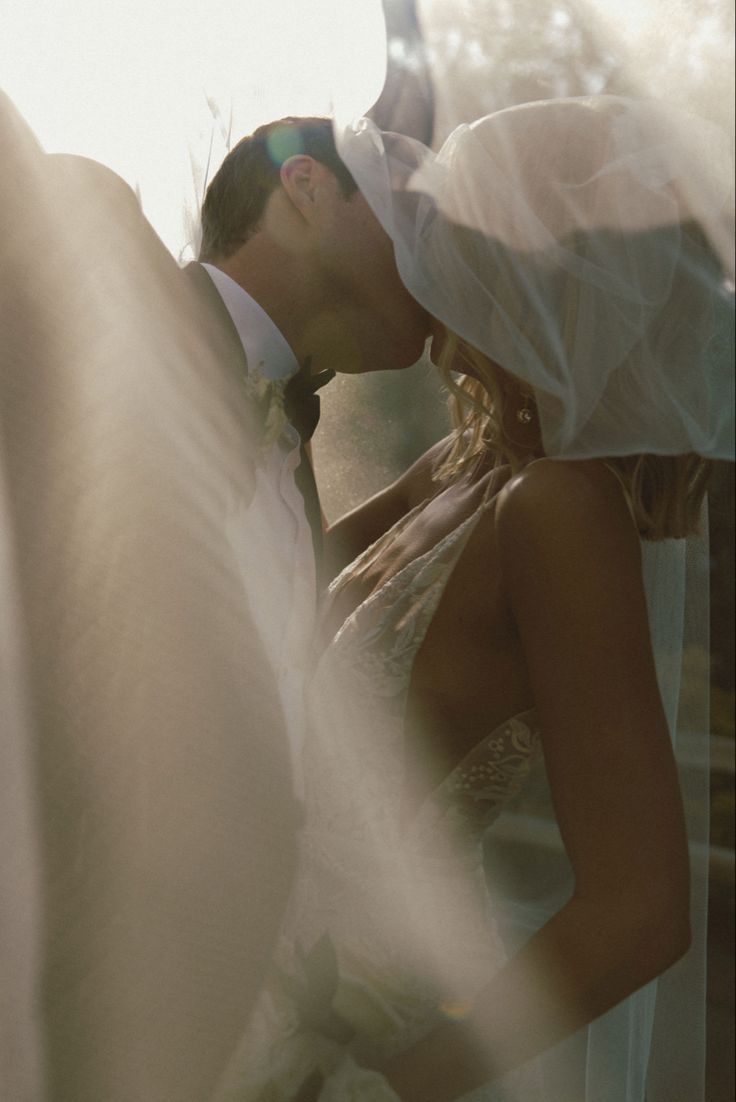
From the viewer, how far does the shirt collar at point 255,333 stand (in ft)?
5.98

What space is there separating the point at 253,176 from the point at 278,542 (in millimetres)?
703

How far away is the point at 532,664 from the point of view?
4.17 ft

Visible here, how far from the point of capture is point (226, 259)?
1914mm

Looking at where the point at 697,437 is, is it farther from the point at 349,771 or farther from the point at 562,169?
the point at 349,771

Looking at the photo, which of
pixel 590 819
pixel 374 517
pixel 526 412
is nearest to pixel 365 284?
pixel 526 412

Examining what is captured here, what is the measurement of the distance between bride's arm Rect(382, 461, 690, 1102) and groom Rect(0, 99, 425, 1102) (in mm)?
318

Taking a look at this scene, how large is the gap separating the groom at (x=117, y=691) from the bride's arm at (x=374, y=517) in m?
0.75

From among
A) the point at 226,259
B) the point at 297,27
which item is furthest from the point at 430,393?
the point at 297,27

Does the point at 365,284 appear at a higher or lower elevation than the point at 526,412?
higher

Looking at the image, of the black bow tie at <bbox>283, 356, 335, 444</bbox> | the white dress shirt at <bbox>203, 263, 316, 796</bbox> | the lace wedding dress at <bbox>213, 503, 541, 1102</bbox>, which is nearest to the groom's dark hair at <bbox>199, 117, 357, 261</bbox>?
the white dress shirt at <bbox>203, 263, 316, 796</bbox>

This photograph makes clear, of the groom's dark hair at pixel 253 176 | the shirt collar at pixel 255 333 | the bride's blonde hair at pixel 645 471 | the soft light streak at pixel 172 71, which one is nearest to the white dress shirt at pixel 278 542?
the shirt collar at pixel 255 333

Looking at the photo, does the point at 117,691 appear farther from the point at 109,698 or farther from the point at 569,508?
the point at 569,508

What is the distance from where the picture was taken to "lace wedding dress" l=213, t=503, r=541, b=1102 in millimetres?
1526

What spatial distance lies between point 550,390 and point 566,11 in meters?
0.47
